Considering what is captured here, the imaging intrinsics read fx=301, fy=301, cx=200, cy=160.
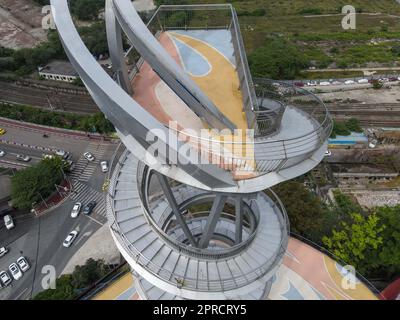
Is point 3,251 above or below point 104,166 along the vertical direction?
below

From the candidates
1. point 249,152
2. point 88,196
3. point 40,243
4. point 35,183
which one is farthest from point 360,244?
point 35,183

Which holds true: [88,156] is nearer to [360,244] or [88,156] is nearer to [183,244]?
[183,244]

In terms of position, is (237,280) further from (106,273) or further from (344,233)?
(106,273)

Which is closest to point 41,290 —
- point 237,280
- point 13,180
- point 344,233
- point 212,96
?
point 13,180

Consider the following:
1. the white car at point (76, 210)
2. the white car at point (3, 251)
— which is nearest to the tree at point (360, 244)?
the white car at point (76, 210)

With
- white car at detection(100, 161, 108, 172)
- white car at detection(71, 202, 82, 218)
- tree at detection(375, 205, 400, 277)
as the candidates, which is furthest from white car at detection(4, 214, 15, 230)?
tree at detection(375, 205, 400, 277)

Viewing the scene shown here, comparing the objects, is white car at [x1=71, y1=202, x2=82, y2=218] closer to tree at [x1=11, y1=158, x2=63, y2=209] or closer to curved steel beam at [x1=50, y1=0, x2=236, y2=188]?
tree at [x1=11, y1=158, x2=63, y2=209]
